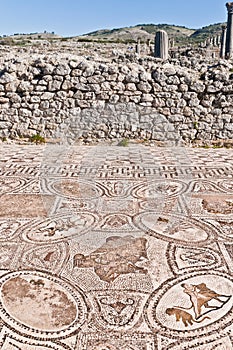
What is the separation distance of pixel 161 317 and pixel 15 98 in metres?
5.93

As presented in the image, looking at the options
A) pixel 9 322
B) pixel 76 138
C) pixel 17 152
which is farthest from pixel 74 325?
pixel 76 138

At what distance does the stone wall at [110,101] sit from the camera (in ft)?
22.4

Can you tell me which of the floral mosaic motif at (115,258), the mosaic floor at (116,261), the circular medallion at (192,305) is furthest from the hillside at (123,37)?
the circular medallion at (192,305)

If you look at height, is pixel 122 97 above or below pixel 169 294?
above

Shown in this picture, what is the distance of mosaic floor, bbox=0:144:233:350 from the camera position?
176cm

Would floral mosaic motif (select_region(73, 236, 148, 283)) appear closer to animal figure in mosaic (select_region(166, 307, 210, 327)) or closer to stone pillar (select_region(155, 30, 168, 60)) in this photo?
animal figure in mosaic (select_region(166, 307, 210, 327))

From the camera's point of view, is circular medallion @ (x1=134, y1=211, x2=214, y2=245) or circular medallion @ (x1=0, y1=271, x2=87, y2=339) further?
circular medallion @ (x1=134, y1=211, x2=214, y2=245)

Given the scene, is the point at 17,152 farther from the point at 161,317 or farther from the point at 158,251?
the point at 161,317

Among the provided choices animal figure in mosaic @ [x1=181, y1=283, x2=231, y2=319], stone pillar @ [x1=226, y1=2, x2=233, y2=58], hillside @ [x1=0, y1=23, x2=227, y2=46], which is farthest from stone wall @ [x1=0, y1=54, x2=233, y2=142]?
hillside @ [x1=0, y1=23, x2=227, y2=46]

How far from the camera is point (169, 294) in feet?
6.67

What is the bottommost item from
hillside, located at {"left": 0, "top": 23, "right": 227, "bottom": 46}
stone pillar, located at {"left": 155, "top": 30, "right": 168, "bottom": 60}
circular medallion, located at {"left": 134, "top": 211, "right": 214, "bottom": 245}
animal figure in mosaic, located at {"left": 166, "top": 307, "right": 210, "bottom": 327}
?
circular medallion, located at {"left": 134, "top": 211, "right": 214, "bottom": 245}

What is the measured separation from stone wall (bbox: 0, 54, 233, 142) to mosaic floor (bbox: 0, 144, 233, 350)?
2.71 meters

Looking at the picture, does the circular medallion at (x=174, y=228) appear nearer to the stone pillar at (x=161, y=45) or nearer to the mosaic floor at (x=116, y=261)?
the mosaic floor at (x=116, y=261)

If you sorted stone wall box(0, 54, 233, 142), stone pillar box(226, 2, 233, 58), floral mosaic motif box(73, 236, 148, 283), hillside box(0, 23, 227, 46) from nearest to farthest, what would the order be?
floral mosaic motif box(73, 236, 148, 283) < stone wall box(0, 54, 233, 142) < stone pillar box(226, 2, 233, 58) < hillside box(0, 23, 227, 46)
